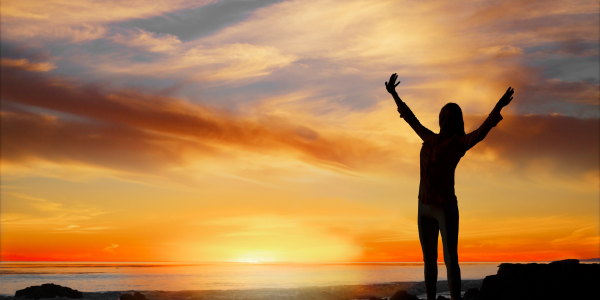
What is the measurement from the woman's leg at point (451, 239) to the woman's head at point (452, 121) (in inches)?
32.4

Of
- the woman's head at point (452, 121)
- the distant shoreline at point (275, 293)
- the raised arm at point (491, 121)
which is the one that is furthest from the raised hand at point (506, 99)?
the distant shoreline at point (275, 293)

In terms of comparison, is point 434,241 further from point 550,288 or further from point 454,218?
point 550,288

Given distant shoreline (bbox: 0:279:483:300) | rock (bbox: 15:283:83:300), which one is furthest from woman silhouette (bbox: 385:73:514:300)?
rock (bbox: 15:283:83:300)

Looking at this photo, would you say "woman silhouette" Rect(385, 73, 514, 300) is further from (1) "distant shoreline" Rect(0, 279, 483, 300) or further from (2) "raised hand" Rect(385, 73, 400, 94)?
(1) "distant shoreline" Rect(0, 279, 483, 300)

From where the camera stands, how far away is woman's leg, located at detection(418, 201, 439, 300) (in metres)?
5.12

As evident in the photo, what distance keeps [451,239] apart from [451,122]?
1.33 metres

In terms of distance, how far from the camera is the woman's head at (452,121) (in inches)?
194

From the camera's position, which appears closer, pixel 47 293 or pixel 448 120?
pixel 448 120

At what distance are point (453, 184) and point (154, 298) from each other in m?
19.6

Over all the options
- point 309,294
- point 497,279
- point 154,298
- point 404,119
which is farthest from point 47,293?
point 404,119

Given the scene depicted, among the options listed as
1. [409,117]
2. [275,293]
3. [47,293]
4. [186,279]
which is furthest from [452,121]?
[186,279]

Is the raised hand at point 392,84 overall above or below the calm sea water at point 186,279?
above

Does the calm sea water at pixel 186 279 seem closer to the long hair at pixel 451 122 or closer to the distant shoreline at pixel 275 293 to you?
the distant shoreline at pixel 275 293

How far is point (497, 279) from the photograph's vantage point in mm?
12797
